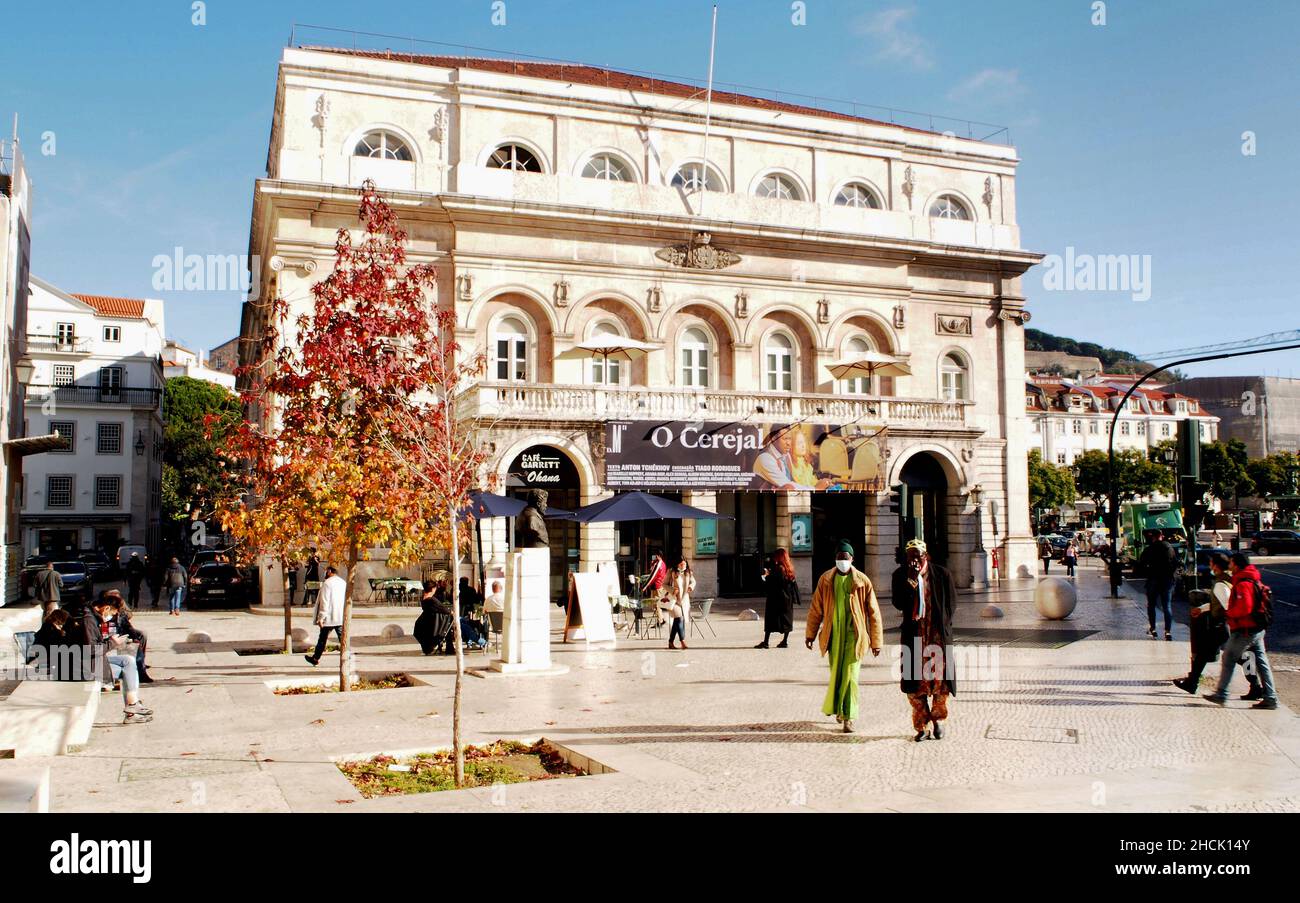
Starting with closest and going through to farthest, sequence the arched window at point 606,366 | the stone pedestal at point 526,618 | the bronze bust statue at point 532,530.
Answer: the stone pedestal at point 526,618
the bronze bust statue at point 532,530
the arched window at point 606,366

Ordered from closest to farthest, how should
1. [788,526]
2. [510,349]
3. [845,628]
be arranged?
[845,628] → [510,349] → [788,526]

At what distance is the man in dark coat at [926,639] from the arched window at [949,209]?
28.4 metres

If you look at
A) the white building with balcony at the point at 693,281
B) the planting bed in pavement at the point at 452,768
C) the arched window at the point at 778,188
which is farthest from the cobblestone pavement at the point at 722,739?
the arched window at the point at 778,188

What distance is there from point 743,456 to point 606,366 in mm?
5002

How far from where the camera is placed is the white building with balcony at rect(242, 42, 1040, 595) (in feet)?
93.5

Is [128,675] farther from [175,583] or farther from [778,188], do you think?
[778,188]

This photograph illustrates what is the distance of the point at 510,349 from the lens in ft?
99.5

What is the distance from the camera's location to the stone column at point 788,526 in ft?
100

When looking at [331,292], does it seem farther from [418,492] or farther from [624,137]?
[624,137]

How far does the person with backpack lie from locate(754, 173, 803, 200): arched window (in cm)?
2423

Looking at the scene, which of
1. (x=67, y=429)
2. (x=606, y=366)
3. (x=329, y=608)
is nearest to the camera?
(x=329, y=608)

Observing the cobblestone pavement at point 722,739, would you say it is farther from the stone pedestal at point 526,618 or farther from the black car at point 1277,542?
the black car at point 1277,542

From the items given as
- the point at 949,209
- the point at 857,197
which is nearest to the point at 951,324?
the point at 949,209
